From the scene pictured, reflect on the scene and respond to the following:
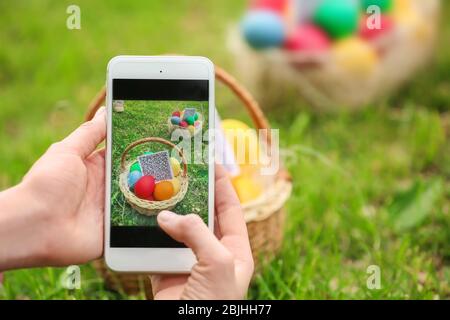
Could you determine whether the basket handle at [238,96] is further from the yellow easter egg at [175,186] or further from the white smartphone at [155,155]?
the yellow easter egg at [175,186]

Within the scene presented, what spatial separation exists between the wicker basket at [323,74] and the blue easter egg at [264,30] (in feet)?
0.12

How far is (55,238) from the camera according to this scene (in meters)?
1.04

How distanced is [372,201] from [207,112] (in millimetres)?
890

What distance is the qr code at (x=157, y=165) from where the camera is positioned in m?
1.14

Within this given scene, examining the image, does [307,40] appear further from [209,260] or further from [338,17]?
[209,260]

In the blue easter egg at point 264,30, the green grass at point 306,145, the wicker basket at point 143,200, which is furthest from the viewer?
the blue easter egg at point 264,30

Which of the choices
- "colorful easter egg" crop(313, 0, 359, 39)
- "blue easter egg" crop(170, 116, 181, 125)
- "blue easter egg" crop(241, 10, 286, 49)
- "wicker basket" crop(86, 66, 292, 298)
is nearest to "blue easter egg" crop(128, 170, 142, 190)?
"blue easter egg" crop(170, 116, 181, 125)

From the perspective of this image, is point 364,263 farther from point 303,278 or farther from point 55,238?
point 55,238

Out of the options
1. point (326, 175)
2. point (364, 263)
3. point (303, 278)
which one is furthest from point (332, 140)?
point (303, 278)

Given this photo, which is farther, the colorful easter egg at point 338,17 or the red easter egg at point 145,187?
the colorful easter egg at point 338,17

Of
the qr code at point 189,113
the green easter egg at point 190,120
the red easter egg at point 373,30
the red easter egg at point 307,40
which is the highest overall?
the red easter egg at point 373,30

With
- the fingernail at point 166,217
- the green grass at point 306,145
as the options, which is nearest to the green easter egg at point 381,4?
the green grass at point 306,145

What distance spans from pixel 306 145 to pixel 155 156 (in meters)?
1.06

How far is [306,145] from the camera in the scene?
214cm
